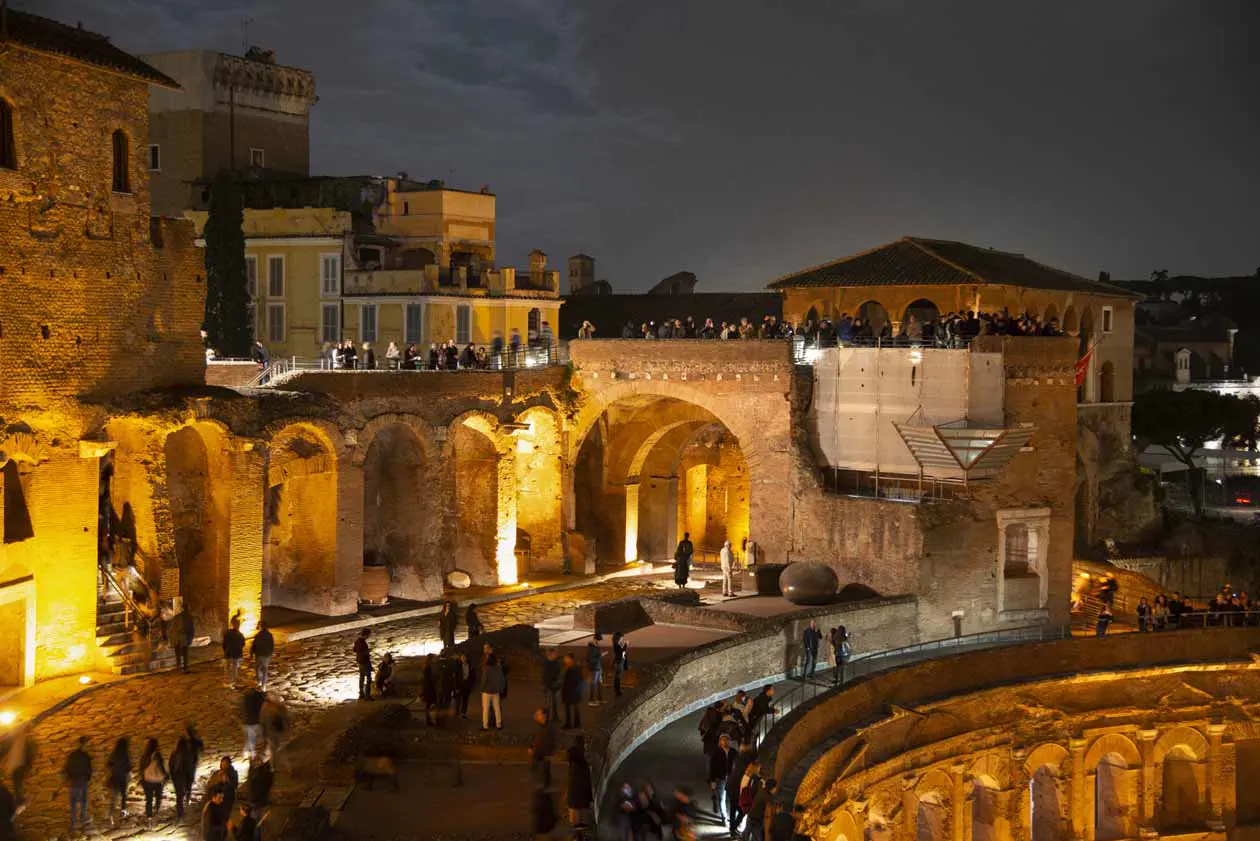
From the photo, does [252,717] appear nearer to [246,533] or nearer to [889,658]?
[246,533]

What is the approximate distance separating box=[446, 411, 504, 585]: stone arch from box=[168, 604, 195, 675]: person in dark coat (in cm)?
888

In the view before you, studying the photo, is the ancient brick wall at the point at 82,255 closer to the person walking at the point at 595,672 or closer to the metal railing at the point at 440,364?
the metal railing at the point at 440,364

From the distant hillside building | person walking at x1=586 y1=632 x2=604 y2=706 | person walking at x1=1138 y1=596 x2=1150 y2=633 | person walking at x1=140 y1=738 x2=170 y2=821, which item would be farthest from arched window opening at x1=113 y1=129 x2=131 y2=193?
person walking at x1=1138 y1=596 x2=1150 y2=633

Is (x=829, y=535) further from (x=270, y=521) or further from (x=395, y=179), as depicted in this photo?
(x=395, y=179)

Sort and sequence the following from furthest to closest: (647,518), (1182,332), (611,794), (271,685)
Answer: (1182,332) → (647,518) → (271,685) → (611,794)

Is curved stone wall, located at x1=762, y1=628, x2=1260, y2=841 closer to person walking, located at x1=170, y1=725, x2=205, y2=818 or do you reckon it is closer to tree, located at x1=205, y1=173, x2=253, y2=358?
person walking, located at x1=170, y1=725, x2=205, y2=818

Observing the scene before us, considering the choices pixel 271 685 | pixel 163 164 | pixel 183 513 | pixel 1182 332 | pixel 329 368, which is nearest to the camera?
pixel 271 685

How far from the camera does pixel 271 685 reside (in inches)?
929

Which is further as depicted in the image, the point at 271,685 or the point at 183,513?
the point at 183,513

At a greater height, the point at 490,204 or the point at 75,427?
the point at 490,204

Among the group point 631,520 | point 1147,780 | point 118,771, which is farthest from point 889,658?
point 118,771

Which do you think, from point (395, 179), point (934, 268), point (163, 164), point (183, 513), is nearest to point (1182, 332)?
point (934, 268)

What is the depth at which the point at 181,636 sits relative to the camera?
2417 cm

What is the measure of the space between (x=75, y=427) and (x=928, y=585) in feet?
55.5
